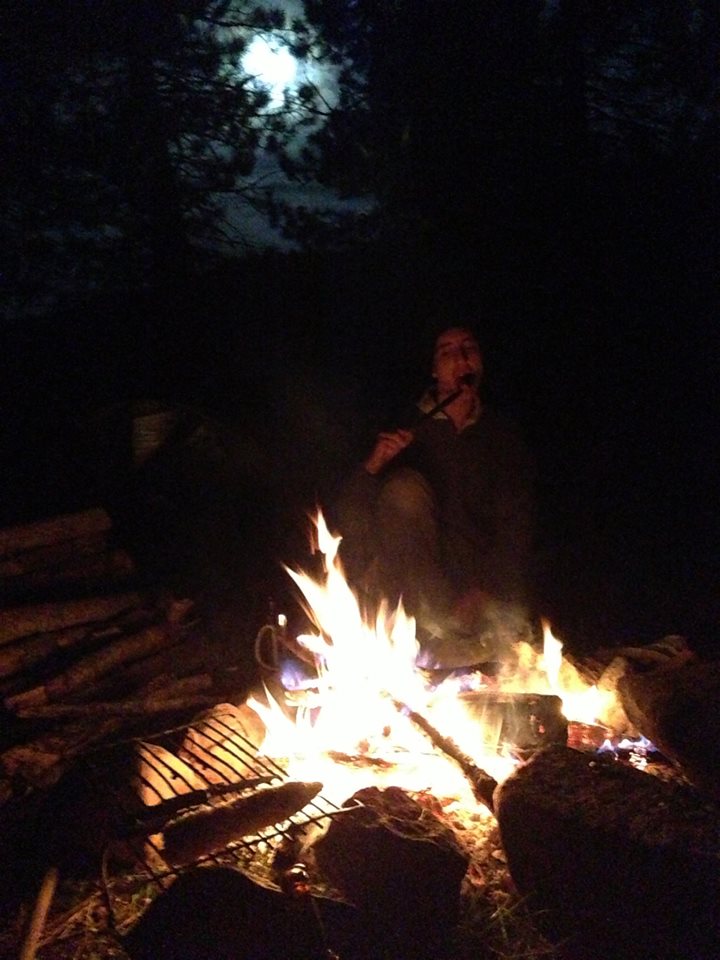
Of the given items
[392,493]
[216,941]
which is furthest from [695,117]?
[216,941]

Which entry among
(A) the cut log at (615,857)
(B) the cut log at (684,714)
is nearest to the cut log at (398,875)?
(A) the cut log at (615,857)

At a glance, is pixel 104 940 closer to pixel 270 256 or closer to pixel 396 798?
pixel 396 798

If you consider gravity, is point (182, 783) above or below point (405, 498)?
below

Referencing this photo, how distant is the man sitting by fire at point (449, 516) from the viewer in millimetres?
4789

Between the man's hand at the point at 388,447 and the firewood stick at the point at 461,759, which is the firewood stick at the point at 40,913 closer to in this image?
the firewood stick at the point at 461,759

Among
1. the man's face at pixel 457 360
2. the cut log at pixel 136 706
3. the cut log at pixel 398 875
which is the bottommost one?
the cut log at pixel 136 706

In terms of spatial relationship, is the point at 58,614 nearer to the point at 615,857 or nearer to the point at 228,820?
the point at 228,820

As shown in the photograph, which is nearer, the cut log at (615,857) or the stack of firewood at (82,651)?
the cut log at (615,857)

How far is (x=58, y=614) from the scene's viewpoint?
4309mm

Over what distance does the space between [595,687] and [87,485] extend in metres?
3.55

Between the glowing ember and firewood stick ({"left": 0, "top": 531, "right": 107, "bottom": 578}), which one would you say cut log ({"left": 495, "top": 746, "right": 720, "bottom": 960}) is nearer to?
the glowing ember

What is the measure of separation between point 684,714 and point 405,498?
1.88 meters

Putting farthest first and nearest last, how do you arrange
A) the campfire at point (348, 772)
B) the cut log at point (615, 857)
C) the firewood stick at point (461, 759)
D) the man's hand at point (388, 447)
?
the man's hand at point (388, 447), the firewood stick at point (461, 759), the campfire at point (348, 772), the cut log at point (615, 857)

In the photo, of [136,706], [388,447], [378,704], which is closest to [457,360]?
[388,447]
